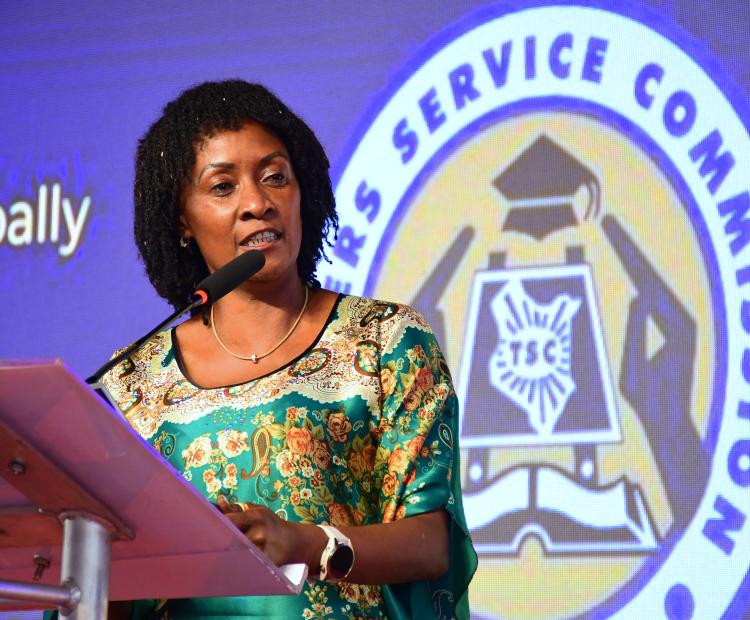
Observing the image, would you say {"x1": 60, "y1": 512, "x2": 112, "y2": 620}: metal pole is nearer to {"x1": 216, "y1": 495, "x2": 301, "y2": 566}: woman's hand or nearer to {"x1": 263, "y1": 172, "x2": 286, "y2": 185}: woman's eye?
{"x1": 216, "y1": 495, "x2": 301, "y2": 566}: woman's hand

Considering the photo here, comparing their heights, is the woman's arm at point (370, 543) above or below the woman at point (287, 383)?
below

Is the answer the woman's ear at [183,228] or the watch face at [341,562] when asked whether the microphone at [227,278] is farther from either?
the woman's ear at [183,228]

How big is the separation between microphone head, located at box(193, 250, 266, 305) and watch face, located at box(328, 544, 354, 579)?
1.09 feet

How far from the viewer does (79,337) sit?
3.37 metres

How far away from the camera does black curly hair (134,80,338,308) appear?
1997mm

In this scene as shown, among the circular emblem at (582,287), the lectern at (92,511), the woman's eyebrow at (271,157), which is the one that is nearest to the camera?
the lectern at (92,511)

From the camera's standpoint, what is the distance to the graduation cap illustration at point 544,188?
287 cm

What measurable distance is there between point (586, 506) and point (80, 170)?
1.62 meters

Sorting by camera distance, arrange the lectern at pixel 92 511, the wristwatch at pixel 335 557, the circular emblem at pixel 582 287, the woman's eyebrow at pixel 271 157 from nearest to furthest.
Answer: the lectern at pixel 92 511 → the wristwatch at pixel 335 557 → the woman's eyebrow at pixel 271 157 → the circular emblem at pixel 582 287

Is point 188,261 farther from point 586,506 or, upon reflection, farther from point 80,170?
point 80,170

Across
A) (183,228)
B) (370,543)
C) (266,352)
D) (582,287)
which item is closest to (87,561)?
(370,543)

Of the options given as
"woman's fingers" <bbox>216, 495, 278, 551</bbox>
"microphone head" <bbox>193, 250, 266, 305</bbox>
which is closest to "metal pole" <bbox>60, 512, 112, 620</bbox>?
"woman's fingers" <bbox>216, 495, 278, 551</bbox>

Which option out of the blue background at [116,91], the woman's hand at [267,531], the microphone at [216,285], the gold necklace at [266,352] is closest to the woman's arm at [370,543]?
the woman's hand at [267,531]

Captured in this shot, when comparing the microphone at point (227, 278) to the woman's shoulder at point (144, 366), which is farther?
the woman's shoulder at point (144, 366)
